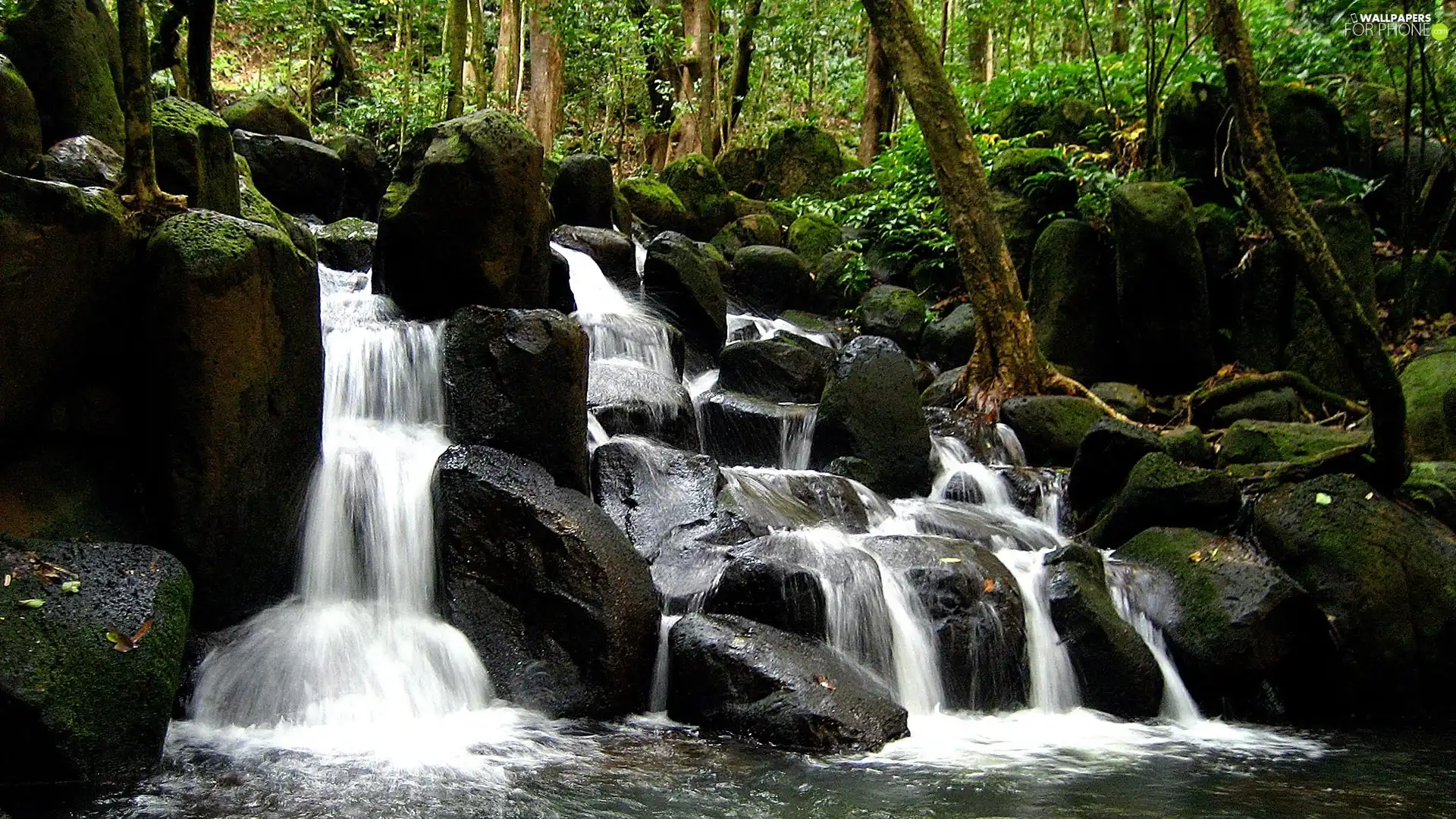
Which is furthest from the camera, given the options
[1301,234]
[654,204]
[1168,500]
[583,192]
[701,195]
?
[701,195]

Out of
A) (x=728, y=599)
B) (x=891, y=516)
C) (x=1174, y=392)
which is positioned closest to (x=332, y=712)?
(x=728, y=599)

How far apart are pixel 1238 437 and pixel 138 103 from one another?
8.42 m

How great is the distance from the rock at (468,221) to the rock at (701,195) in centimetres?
832

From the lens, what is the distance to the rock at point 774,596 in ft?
19.9

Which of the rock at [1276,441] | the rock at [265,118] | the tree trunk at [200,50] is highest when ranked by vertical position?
the rock at [265,118]

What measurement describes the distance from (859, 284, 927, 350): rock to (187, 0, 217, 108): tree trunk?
26.2 ft

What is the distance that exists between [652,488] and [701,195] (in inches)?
422

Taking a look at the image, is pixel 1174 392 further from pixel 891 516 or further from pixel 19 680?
pixel 19 680

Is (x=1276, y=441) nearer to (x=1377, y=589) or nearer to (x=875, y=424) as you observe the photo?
(x=1377, y=589)

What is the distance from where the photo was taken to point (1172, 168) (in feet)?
40.1

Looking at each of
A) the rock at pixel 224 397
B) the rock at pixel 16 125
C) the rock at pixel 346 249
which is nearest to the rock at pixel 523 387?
the rock at pixel 224 397

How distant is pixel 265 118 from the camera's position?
45.9 ft

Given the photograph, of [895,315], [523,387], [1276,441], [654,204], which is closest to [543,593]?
[523,387]

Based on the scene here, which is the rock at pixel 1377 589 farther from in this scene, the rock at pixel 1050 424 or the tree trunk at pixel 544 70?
the tree trunk at pixel 544 70
